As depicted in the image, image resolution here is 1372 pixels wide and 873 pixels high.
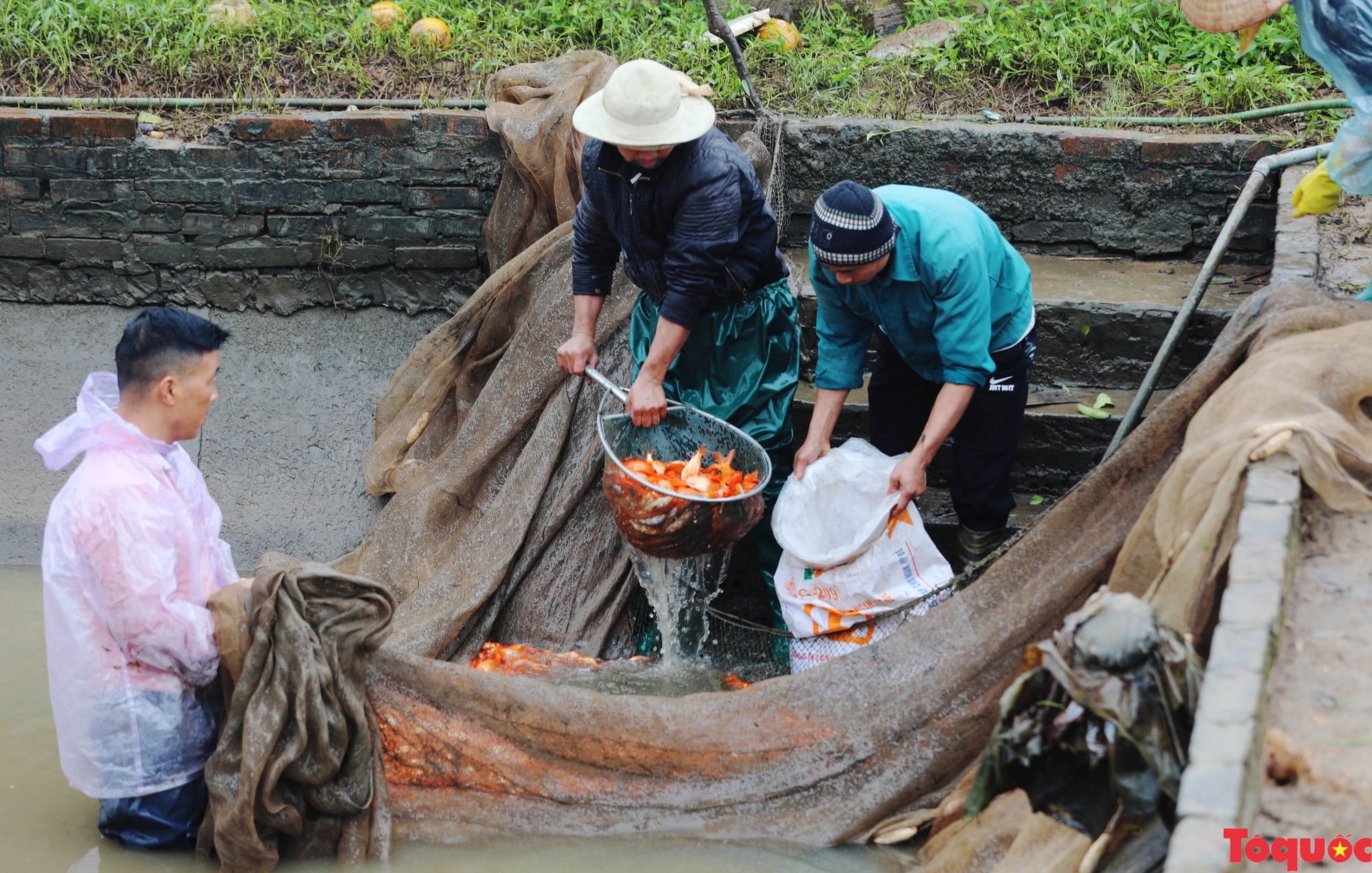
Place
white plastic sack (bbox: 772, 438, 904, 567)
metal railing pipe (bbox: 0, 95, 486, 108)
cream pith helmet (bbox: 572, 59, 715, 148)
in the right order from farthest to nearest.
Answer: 1. metal railing pipe (bbox: 0, 95, 486, 108)
2. white plastic sack (bbox: 772, 438, 904, 567)
3. cream pith helmet (bbox: 572, 59, 715, 148)

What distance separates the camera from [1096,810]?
2139mm

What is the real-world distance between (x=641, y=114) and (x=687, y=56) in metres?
2.51

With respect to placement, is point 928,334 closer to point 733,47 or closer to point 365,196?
point 733,47

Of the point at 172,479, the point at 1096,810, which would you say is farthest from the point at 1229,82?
the point at 172,479

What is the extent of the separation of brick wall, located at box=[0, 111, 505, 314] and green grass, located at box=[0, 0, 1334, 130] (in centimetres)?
47

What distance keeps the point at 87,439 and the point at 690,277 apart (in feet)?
6.38

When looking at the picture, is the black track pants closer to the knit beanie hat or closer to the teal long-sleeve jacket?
the teal long-sleeve jacket

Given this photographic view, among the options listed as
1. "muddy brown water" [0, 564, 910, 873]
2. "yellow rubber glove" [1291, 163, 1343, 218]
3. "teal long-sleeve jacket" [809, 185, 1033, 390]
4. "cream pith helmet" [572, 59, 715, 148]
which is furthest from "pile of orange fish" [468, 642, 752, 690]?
"yellow rubber glove" [1291, 163, 1343, 218]

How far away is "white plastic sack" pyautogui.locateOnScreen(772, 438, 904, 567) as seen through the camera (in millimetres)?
3873

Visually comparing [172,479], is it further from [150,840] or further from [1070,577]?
[1070,577]

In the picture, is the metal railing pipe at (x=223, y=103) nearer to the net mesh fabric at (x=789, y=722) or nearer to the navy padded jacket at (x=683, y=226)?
the navy padded jacket at (x=683, y=226)

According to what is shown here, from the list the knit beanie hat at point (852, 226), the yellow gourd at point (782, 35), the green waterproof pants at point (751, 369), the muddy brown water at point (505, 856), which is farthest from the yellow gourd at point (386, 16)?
the muddy brown water at point (505, 856)

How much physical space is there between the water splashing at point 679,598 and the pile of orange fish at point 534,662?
0.52 feet

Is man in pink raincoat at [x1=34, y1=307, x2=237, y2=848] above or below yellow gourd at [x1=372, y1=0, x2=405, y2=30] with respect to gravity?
below
